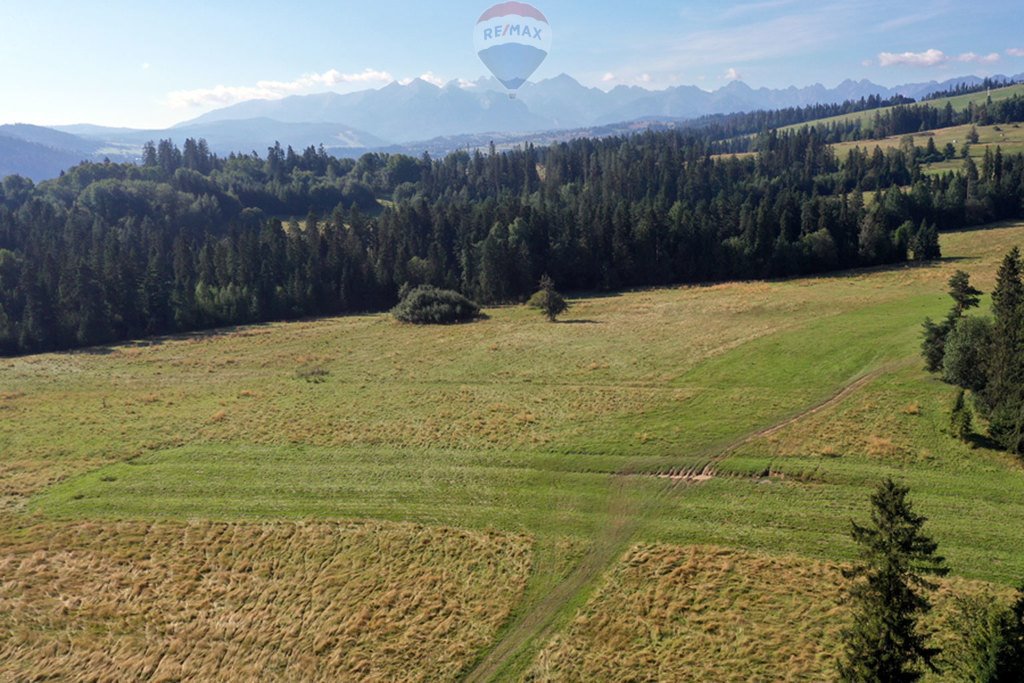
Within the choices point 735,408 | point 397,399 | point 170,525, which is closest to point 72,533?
point 170,525

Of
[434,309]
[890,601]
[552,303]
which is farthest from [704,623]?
[434,309]

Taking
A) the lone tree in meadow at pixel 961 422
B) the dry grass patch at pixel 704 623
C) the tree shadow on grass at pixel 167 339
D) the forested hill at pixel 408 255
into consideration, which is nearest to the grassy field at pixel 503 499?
the dry grass patch at pixel 704 623

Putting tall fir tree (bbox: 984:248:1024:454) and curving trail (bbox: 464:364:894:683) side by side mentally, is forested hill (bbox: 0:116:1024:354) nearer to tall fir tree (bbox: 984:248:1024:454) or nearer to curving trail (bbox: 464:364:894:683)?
tall fir tree (bbox: 984:248:1024:454)

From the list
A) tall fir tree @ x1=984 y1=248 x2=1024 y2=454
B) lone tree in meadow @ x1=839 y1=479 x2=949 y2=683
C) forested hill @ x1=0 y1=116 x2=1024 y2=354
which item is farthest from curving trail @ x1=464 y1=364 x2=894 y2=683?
forested hill @ x1=0 y1=116 x2=1024 y2=354

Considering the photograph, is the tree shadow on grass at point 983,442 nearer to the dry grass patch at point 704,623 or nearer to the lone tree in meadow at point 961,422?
the lone tree in meadow at point 961,422

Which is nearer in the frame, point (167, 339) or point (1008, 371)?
point (1008, 371)

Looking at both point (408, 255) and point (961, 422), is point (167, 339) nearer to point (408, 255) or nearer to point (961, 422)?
point (408, 255)

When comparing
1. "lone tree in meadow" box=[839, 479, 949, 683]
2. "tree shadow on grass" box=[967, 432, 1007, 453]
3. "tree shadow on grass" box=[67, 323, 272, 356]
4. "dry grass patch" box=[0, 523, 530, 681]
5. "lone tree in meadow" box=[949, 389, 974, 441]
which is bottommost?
"dry grass patch" box=[0, 523, 530, 681]
